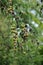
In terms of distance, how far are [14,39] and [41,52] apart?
0.50m

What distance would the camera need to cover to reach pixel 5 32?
188 cm

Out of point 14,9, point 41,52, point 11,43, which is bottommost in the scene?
point 41,52

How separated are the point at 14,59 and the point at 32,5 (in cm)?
55

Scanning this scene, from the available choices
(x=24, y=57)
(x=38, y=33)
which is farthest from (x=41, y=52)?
(x=24, y=57)

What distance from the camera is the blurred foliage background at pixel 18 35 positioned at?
6.03ft

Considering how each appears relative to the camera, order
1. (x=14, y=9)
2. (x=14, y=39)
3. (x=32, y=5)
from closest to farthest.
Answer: (x=14, y=39)
(x=14, y=9)
(x=32, y=5)

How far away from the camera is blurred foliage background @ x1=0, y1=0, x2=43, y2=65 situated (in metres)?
1.84

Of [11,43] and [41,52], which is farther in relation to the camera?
[41,52]

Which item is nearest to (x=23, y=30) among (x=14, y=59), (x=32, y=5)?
(x=14, y=59)

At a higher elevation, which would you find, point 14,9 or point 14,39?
point 14,9

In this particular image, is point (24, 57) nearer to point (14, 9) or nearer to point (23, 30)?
point (23, 30)

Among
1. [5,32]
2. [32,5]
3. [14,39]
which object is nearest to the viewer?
[14,39]

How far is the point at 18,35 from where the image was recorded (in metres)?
1.87

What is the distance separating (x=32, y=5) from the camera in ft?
7.13
